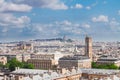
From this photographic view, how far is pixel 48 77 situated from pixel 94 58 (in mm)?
80444

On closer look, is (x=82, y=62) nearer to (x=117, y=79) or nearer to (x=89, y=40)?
(x=89, y=40)

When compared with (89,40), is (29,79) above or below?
below

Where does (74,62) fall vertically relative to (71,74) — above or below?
above

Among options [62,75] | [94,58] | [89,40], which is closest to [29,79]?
[62,75]

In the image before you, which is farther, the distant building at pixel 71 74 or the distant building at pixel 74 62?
the distant building at pixel 74 62

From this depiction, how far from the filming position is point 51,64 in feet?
359

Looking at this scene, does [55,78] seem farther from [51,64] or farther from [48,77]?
[51,64]

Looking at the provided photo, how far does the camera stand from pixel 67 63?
99062mm

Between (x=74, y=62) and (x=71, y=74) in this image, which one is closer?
(x=71, y=74)

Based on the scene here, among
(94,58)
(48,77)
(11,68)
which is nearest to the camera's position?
(48,77)

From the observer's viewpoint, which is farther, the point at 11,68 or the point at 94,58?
the point at 94,58

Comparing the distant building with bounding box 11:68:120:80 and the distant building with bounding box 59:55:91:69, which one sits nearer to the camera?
the distant building with bounding box 11:68:120:80

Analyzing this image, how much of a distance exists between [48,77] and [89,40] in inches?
2721

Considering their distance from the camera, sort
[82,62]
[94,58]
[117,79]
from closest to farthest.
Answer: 1. [117,79]
2. [82,62]
3. [94,58]
